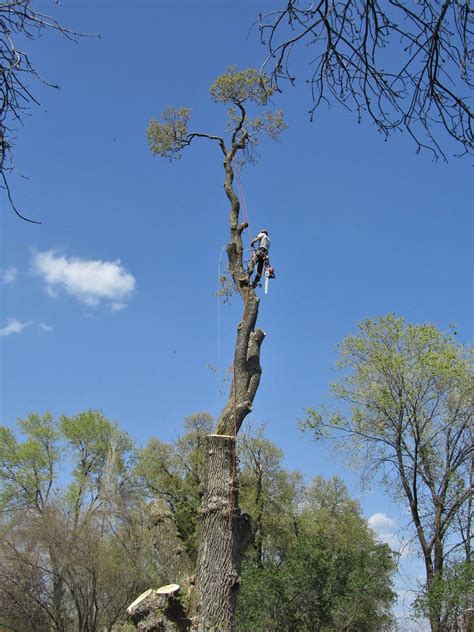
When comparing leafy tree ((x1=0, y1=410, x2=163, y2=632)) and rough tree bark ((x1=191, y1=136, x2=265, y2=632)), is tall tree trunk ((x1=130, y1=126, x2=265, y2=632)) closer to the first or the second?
rough tree bark ((x1=191, y1=136, x2=265, y2=632))

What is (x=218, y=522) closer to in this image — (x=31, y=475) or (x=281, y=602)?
(x=281, y=602)

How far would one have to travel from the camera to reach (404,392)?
15.3 meters

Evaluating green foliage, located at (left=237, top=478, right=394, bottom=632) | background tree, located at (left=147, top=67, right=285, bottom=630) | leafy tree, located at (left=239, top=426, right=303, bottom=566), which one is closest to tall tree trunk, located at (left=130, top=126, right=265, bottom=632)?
background tree, located at (left=147, top=67, right=285, bottom=630)

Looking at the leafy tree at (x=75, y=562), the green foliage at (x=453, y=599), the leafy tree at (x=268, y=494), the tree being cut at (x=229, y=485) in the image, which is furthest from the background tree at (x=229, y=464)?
the leafy tree at (x=268, y=494)

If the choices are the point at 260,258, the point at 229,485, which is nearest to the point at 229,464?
the point at 229,485

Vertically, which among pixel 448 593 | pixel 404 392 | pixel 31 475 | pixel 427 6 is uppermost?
pixel 31 475

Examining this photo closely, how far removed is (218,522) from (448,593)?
6424mm

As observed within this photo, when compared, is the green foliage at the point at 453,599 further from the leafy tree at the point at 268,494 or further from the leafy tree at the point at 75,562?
the leafy tree at the point at 268,494

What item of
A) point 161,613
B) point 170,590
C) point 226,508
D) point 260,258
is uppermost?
point 260,258

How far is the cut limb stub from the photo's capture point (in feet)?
26.1

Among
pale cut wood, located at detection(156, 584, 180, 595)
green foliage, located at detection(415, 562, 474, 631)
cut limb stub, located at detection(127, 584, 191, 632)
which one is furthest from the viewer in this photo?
green foliage, located at detection(415, 562, 474, 631)

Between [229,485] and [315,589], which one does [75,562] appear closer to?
[315,589]

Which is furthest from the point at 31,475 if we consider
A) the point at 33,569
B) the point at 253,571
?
the point at 253,571

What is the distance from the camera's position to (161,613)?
8.11 m
